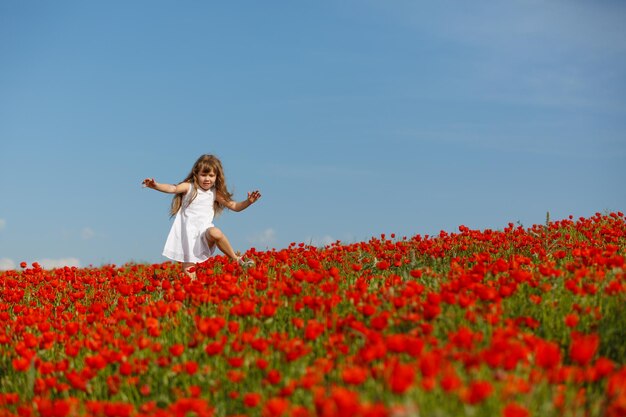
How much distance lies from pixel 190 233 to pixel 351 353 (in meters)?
8.10

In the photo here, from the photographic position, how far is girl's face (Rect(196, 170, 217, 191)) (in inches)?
512

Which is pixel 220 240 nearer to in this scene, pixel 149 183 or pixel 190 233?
pixel 190 233

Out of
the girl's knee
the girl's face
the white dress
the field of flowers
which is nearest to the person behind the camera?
the field of flowers

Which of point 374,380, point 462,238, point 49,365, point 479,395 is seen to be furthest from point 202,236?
point 479,395

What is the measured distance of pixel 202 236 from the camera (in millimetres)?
12820

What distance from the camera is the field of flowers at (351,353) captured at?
147 inches

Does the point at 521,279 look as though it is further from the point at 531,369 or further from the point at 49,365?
the point at 49,365

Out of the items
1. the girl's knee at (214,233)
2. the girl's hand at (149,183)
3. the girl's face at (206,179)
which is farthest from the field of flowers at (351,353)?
the girl's face at (206,179)

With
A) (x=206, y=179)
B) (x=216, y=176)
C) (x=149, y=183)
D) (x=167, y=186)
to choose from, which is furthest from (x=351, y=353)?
(x=216, y=176)

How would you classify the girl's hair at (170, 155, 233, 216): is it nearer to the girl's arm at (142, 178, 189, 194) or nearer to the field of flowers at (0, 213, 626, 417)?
the girl's arm at (142, 178, 189, 194)

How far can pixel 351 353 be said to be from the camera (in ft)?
16.8

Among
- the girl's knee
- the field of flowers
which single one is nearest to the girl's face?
the girl's knee

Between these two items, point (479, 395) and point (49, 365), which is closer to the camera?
point (479, 395)

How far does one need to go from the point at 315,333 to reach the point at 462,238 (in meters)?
9.02
